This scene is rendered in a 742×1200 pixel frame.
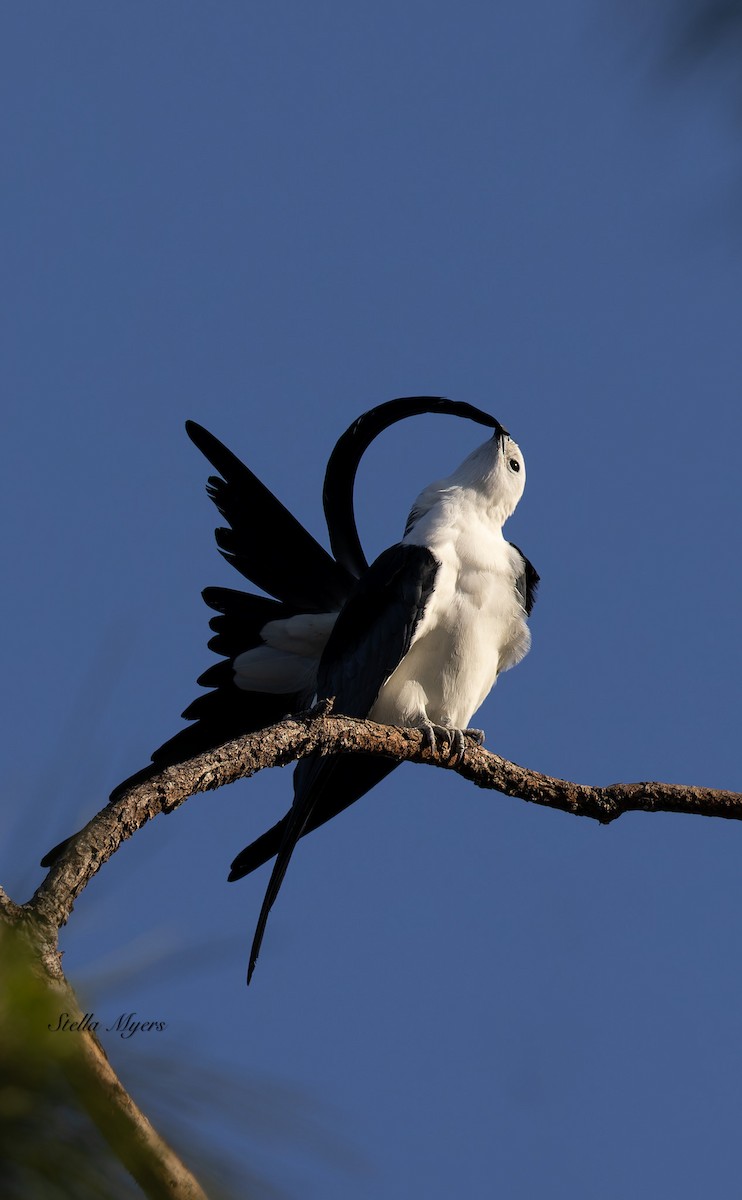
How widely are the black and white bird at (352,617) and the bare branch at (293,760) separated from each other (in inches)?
27.9

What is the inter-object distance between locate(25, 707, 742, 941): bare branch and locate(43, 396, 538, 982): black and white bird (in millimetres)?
709

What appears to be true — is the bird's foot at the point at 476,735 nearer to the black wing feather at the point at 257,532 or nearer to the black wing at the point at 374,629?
the black wing at the point at 374,629

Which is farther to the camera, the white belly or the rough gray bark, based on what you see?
the white belly

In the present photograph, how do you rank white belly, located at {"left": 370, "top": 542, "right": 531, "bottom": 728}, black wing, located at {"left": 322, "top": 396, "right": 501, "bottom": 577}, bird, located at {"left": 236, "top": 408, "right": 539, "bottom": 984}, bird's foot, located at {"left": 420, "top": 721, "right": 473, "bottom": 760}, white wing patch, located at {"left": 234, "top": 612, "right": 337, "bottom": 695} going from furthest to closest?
1. black wing, located at {"left": 322, "top": 396, "right": 501, "bottom": 577}
2. white wing patch, located at {"left": 234, "top": 612, "right": 337, "bottom": 695}
3. white belly, located at {"left": 370, "top": 542, "right": 531, "bottom": 728}
4. bird, located at {"left": 236, "top": 408, "right": 539, "bottom": 984}
5. bird's foot, located at {"left": 420, "top": 721, "right": 473, "bottom": 760}

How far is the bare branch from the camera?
2.13 metres

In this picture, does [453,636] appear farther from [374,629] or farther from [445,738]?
[445,738]

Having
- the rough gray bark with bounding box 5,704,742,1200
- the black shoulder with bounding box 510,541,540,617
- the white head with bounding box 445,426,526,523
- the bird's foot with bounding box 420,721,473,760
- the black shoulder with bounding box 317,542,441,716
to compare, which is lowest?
the rough gray bark with bounding box 5,704,742,1200

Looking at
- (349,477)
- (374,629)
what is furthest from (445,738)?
(349,477)

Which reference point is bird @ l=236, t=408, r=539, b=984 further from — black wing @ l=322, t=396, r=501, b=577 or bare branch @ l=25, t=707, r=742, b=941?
bare branch @ l=25, t=707, r=742, b=941

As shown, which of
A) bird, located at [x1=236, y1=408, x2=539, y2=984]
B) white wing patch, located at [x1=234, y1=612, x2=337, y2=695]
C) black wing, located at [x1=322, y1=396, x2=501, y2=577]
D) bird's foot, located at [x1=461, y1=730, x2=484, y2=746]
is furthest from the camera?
black wing, located at [x1=322, y1=396, x2=501, y2=577]

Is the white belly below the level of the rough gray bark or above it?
above

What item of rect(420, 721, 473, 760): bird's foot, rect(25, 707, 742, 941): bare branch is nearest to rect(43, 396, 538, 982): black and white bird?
rect(420, 721, 473, 760): bird's foot

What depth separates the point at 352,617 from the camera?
502 centimetres

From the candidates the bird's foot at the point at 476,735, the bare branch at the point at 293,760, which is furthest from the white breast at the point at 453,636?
the bare branch at the point at 293,760
